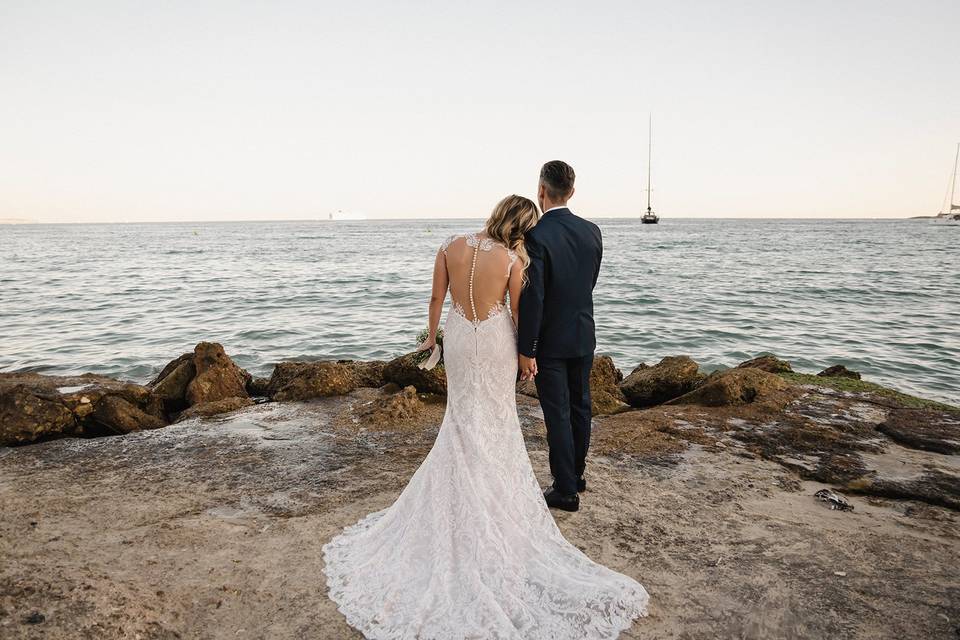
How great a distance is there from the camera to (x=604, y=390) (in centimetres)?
795

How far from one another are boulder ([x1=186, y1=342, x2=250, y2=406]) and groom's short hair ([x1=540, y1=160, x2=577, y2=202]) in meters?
5.98

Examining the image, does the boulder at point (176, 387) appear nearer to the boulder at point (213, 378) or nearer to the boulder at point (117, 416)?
the boulder at point (213, 378)

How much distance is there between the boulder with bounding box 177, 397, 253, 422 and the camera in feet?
23.6

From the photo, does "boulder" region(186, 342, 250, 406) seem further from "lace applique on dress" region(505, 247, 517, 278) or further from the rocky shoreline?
"lace applique on dress" region(505, 247, 517, 278)

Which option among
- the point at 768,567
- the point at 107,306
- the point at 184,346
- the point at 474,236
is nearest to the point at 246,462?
the point at 474,236

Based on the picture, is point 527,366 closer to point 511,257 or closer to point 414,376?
point 511,257

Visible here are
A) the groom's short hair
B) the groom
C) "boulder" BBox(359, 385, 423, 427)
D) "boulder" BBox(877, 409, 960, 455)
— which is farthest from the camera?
"boulder" BBox(359, 385, 423, 427)

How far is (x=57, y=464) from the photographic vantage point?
213 inches

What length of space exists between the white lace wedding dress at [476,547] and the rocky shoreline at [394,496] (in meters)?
0.22

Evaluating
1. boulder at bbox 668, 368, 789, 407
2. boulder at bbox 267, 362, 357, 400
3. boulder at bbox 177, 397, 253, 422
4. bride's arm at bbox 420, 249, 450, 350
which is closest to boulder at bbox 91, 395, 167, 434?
boulder at bbox 177, 397, 253, 422

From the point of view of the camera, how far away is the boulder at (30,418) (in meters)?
5.88

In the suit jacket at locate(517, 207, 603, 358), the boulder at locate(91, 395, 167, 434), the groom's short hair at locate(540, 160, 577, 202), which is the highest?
the groom's short hair at locate(540, 160, 577, 202)

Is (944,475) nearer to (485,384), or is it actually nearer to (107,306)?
(485,384)

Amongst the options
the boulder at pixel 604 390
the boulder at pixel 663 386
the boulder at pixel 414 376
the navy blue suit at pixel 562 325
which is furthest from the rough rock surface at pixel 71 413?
the boulder at pixel 663 386
